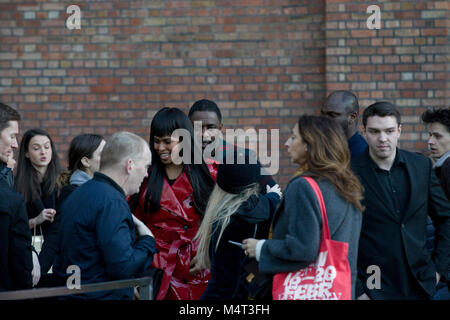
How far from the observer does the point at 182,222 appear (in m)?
4.01

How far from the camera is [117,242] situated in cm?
295

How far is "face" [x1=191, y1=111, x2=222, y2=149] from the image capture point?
16.3ft

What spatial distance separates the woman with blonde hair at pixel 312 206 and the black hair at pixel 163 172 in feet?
3.25

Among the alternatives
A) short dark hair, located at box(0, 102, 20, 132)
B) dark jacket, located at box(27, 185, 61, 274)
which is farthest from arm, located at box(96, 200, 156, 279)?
dark jacket, located at box(27, 185, 61, 274)

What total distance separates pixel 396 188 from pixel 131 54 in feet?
13.7

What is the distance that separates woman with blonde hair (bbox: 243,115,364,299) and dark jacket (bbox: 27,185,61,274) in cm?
198

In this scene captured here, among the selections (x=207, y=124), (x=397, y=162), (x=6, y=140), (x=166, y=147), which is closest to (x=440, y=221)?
(x=397, y=162)

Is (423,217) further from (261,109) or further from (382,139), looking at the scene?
(261,109)

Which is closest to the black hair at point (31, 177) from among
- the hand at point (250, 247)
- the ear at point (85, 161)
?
the ear at point (85, 161)

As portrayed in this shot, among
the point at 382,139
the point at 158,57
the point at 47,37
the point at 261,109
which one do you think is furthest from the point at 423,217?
the point at 47,37

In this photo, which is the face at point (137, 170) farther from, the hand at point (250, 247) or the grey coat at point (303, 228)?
the grey coat at point (303, 228)

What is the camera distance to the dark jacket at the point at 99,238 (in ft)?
9.73

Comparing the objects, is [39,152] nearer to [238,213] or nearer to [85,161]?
[85,161]

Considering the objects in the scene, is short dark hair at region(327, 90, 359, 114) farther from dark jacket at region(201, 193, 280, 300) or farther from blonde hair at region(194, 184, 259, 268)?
dark jacket at region(201, 193, 280, 300)
